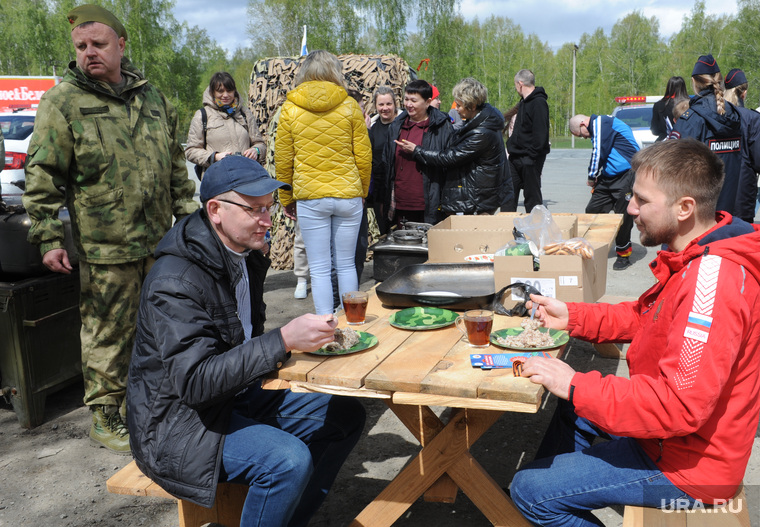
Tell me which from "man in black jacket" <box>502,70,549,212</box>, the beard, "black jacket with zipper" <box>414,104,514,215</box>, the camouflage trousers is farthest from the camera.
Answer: "man in black jacket" <box>502,70,549,212</box>

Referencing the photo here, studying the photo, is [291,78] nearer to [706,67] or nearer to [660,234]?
[706,67]

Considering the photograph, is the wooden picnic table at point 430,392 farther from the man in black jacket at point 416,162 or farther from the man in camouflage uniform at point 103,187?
the man in black jacket at point 416,162

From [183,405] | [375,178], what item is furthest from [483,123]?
[183,405]

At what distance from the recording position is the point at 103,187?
361 cm

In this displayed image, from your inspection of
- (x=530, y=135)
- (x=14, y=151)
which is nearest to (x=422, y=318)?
(x=530, y=135)

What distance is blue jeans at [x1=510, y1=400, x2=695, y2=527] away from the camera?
2061 millimetres

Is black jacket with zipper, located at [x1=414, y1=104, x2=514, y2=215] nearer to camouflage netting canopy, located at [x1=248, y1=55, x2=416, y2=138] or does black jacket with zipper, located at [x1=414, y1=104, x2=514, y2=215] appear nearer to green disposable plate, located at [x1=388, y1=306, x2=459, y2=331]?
camouflage netting canopy, located at [x1=248, y1=55, x2=416, y2=138]

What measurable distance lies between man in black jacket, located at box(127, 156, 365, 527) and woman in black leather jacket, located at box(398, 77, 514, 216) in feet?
11.4

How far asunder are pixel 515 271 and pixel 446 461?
880 mm

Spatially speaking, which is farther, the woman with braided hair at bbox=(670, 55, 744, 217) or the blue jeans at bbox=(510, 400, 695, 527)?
the woman with braided hair at bbox=(670, 55, 744, 217)

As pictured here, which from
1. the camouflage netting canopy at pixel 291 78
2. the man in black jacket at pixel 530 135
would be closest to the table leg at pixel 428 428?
the man in black jacket at pixel 530 135

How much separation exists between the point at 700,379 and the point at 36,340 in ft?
12.4

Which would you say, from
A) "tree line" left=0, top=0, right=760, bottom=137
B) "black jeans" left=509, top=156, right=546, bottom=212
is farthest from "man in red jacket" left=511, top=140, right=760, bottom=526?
"tree line" left=0, top=0, right=760, bottom=137

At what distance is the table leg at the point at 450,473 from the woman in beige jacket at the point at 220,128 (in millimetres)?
4327
